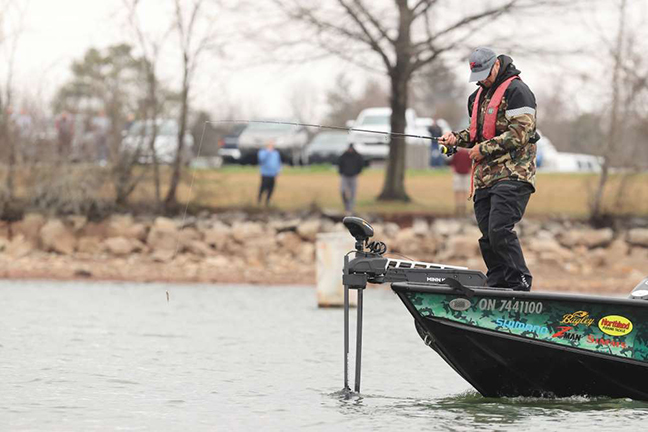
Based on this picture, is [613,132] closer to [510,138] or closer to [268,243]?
[268,243]

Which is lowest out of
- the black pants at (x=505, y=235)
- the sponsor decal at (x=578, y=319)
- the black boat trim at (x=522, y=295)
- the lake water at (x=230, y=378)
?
the lake water at (x=230, y=378)

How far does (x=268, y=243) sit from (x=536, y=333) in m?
17.5

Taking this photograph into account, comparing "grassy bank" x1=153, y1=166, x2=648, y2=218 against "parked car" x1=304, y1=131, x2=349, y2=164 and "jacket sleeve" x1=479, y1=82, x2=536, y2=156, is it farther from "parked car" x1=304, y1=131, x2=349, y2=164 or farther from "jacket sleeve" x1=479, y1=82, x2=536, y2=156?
"jacket sleeve" x1=479, y1=82, x2=536, y2=156

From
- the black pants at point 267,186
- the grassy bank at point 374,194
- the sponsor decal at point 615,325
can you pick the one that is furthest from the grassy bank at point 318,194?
the sponsor decal at point 615,325

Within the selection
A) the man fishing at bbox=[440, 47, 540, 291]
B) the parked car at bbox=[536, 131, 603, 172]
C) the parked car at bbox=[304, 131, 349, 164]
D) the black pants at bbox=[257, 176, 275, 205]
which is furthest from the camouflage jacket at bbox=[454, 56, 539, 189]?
the parked car at bbox=[536, 131, 603, 172]

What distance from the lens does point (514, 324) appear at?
10133mm

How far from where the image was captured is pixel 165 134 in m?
27.8

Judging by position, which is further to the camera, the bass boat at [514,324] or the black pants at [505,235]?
the black pants at [505,235]

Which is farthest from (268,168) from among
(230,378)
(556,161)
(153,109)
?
(556,161)

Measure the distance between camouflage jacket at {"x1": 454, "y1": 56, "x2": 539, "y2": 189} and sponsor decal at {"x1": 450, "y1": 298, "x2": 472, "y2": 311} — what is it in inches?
36.7

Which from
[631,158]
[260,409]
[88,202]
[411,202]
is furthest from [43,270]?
[260,409]

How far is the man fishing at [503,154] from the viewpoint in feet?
33.4

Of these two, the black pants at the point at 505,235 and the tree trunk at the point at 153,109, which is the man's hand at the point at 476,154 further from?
the tree trunk at the point at 153,109

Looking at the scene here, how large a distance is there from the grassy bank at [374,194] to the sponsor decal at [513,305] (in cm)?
1722
